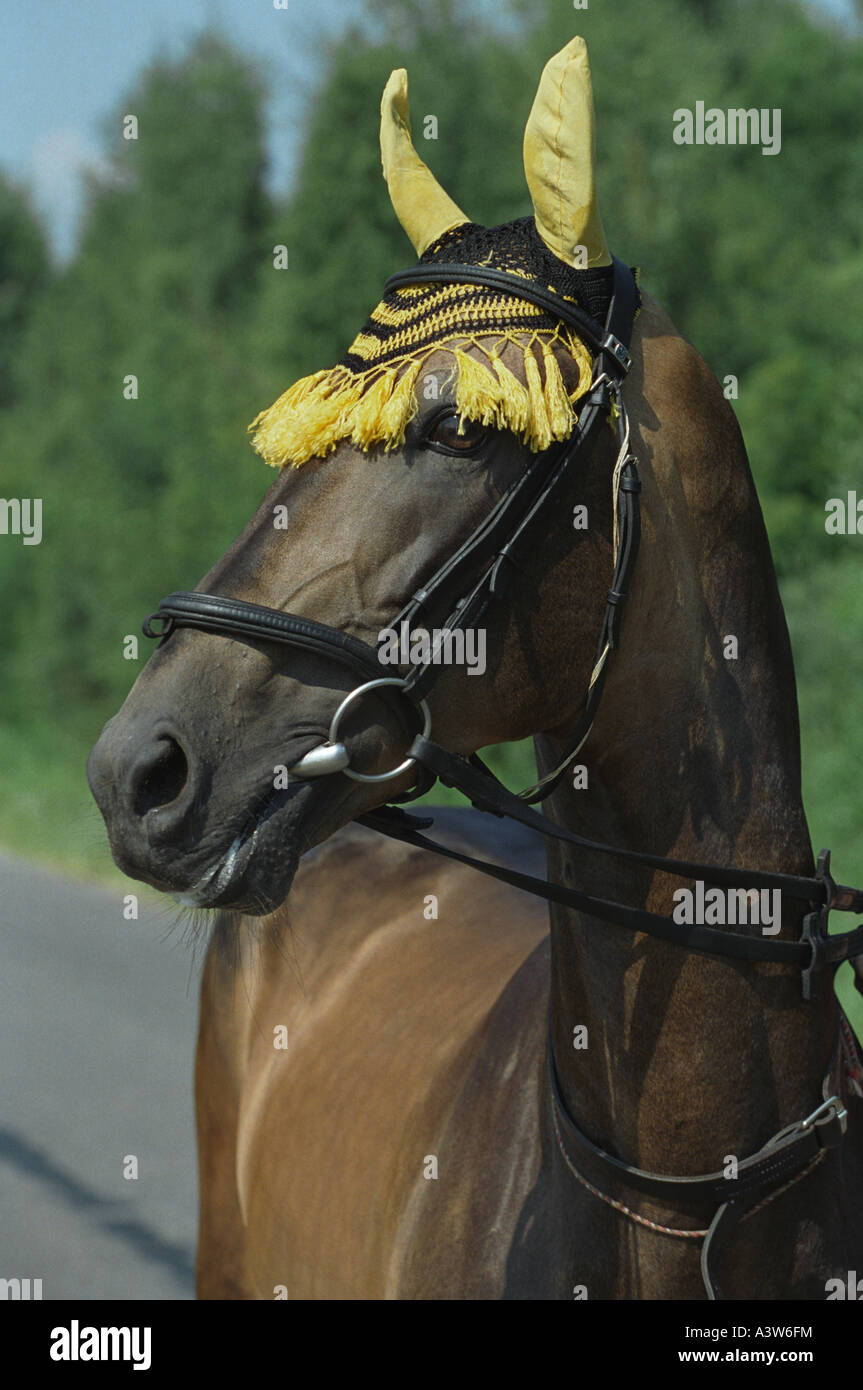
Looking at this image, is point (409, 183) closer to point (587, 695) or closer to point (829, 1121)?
point (587, 695)

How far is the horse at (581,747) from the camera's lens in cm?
186

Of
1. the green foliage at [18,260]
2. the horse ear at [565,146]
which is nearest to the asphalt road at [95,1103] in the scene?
the horse ear at [565,146]

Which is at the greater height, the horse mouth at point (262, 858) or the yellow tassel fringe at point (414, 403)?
the yellow tassel fringe at point (414, 403)

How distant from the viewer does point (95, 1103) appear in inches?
248

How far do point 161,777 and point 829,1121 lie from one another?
1.12 meters

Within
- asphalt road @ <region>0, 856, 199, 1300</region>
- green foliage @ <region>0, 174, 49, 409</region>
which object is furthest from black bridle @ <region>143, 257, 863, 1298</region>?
green foliage @ <region>0, 174, 49, 409</region>

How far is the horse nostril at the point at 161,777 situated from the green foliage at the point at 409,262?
17.7ft

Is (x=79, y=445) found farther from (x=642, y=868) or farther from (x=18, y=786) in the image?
(x=642, y=868)

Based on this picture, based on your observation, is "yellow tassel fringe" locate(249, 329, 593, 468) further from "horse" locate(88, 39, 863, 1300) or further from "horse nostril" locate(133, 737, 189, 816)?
"horse nostril" locate(133, 737, 189, 816)

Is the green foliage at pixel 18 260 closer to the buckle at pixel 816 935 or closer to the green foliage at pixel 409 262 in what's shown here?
the green foliage at pixel 409 262

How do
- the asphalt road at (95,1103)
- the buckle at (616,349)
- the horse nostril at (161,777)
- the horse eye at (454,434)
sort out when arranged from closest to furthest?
1. the horse nostril at (161,777)
2. the horse eye at (454,434)
3. the buckle at (616,349)
4. the asphalt road at (95,1103)

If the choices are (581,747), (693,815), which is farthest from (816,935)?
(581,747)

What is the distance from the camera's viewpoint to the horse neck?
2.05 m

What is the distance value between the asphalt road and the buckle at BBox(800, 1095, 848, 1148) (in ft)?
5.94
